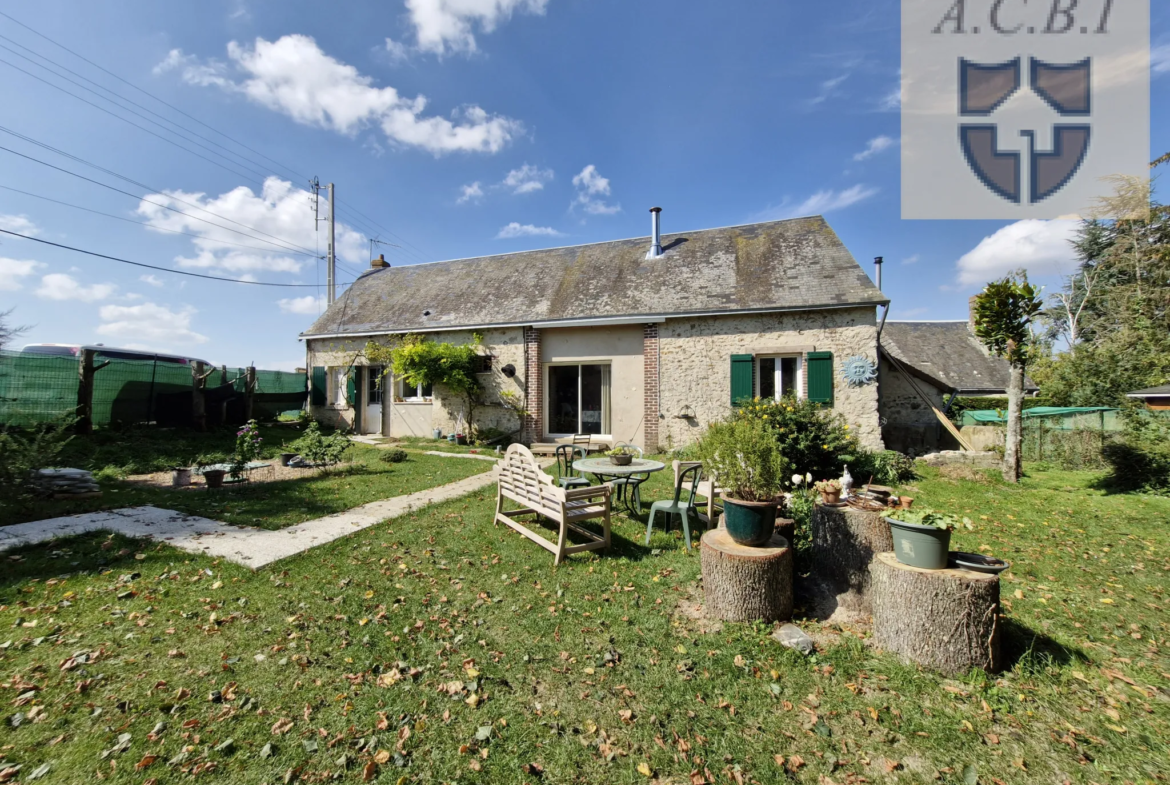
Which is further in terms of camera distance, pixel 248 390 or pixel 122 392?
pixel 248 390

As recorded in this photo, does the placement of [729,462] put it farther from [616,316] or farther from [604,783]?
[616,316]

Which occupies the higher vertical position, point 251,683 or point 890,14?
point 890,14

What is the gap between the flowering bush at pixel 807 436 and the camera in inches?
290

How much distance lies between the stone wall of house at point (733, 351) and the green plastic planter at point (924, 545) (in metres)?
7.64

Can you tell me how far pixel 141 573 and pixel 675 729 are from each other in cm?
460

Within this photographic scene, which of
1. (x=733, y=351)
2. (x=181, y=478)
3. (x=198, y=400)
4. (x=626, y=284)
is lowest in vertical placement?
(x=181, y=478)

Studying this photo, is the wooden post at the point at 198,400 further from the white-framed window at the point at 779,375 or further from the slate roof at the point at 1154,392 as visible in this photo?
the slate roof at the point at 1154,392

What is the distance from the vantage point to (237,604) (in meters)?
3.55

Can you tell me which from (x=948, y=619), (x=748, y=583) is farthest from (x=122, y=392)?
(x=948, y=619)

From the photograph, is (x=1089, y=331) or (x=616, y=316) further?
(x=1089, y=331)

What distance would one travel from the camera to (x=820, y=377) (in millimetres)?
10008

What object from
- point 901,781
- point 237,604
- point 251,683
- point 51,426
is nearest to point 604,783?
point 901,781

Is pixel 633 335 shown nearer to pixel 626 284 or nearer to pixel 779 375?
pixel 626 284

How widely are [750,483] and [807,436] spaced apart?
14.6ft
